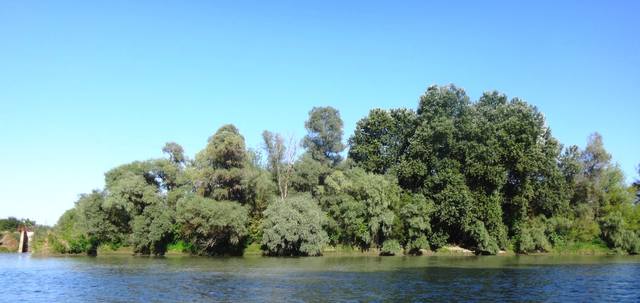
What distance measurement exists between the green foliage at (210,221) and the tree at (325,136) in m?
20.6

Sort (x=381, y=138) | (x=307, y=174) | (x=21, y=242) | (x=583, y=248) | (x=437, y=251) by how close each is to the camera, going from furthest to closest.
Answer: (x=21, y=242) < (x=381, y=138) < (x=307, y=174) < (x=583, y=248) < (x=437, y=251)

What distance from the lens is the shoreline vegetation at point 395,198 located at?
6838 cm

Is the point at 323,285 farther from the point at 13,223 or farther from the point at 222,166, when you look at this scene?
the point at 13,223

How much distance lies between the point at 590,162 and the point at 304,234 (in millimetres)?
48443

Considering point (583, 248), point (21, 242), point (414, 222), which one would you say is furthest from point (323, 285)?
point (21, 242)

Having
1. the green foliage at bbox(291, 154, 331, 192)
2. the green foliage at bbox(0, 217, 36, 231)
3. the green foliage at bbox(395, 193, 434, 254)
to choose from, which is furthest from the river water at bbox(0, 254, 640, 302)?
the green foliage at bbox(0, 217, 36, 231)

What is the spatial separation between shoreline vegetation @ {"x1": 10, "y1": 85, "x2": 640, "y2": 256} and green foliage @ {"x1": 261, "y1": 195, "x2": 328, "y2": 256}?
0.16 meters

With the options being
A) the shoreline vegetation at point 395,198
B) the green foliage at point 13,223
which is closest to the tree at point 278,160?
the shoreline vegetation at point 395,198

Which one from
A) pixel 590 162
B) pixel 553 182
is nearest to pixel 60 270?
pixel 553 182

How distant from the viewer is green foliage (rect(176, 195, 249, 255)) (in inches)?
2571

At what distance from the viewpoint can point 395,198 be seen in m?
70.1

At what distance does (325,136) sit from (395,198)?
794 inches

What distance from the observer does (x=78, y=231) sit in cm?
7431

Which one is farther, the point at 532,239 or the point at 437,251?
the point at 532,239
